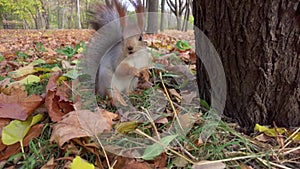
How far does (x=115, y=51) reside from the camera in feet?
4.29

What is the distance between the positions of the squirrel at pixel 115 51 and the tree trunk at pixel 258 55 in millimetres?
323

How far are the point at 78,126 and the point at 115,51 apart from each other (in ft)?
1.85

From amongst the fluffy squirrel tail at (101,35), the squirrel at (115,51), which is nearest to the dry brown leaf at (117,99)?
the squirrel at (115,51)

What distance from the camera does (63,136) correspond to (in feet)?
2.54

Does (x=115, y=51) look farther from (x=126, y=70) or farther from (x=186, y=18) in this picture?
(x=186, y=18)

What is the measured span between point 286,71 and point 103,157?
2.02ft

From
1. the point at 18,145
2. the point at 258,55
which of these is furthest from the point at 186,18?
the point at 18,145

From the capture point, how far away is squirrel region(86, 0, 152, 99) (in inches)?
46.4

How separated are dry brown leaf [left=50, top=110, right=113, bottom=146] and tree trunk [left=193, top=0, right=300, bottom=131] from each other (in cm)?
46

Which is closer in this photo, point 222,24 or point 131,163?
point 131,163

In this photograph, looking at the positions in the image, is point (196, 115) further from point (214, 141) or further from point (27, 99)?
point (27, 99)

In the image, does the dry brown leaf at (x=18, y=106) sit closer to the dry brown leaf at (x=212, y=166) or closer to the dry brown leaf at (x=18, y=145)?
the dry brown leaf at (x=18, y=145)

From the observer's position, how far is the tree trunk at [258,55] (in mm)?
862

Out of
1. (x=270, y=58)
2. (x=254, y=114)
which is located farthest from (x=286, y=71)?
(x=254, y=114)
